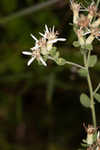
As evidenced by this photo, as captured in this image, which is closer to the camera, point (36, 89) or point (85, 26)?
point (85, 26)

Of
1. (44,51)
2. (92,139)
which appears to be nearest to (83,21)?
(44,51)

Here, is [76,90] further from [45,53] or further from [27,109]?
[45,53]

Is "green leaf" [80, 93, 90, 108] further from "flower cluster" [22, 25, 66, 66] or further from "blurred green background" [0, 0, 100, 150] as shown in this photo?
"blurred green background" [0, 0, 100, 150]

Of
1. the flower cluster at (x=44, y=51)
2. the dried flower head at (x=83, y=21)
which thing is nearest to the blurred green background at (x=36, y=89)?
the flower cluster at (x=44, y=51)

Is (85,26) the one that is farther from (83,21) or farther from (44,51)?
(44,51)

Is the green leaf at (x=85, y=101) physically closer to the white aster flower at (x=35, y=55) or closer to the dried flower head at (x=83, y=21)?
the white aster flower at (x=35, y=55)

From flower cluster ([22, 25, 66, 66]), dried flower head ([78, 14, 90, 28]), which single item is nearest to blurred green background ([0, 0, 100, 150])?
flower cluster ([22, 25, 66, 66])

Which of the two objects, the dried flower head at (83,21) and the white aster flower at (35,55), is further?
the white aster flower at (35,55)

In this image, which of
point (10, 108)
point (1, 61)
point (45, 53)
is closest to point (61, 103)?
point (10, 108)
